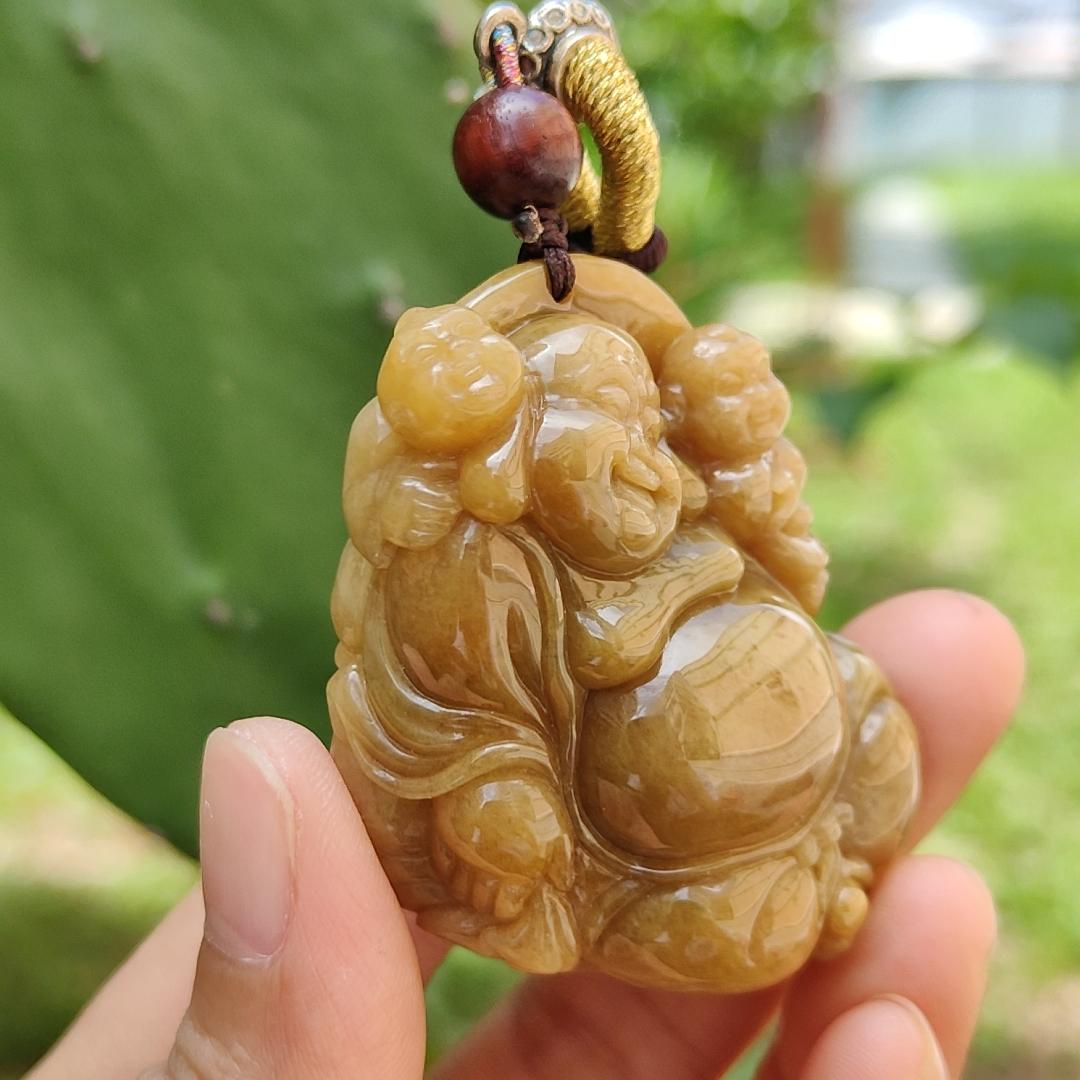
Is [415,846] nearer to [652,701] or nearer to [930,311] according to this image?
[652,701]

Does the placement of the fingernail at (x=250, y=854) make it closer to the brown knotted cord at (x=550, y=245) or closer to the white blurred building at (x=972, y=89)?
the brown knotted cord at (x=550, y=245)

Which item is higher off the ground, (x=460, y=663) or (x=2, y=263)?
(x=2, y=263)

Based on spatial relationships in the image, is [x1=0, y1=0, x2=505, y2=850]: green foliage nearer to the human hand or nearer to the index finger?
A: the human hand

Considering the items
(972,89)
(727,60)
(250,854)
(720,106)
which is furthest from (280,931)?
(972,89)

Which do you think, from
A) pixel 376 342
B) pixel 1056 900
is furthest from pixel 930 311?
pixel 376 342

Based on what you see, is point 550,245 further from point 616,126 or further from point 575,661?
point 575,661

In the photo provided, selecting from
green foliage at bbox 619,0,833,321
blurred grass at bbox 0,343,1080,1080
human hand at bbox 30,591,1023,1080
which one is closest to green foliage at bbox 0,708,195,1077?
blurred grass at bbox 0,343,1080,1080
